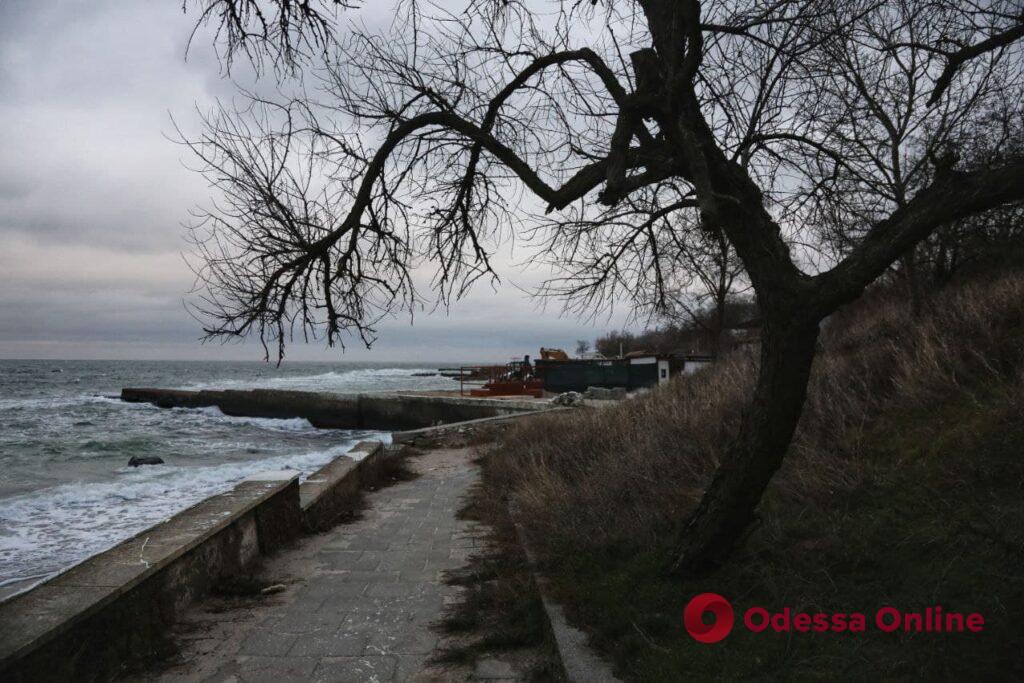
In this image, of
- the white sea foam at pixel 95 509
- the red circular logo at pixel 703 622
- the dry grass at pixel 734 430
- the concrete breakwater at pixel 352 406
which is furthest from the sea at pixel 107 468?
the red circular logo at pixel 703 622

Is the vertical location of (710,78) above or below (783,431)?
above

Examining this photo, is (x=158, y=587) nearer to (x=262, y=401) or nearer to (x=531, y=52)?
(x=531, y=52)

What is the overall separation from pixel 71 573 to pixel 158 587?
0.48 m

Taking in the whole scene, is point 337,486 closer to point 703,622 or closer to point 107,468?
point 703,622

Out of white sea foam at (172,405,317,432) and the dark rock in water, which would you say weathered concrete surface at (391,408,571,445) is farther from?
white sea foam at (172,405,317,432)

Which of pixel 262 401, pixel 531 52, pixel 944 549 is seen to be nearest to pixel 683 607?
pixel 944 549

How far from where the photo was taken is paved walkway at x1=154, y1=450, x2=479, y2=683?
354 centimetres

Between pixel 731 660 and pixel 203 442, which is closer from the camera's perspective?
pixel 731 660

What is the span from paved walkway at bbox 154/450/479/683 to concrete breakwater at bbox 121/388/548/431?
1282cm

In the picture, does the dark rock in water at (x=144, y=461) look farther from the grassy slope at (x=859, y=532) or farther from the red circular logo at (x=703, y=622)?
the red circular logo at (x=703, y=622)

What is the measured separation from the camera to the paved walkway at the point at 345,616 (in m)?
3.54

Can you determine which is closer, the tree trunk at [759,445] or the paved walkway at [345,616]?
the tree trunk at [759,445]

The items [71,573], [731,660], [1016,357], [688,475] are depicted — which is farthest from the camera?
[688,475]

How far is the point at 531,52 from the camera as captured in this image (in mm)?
4586
